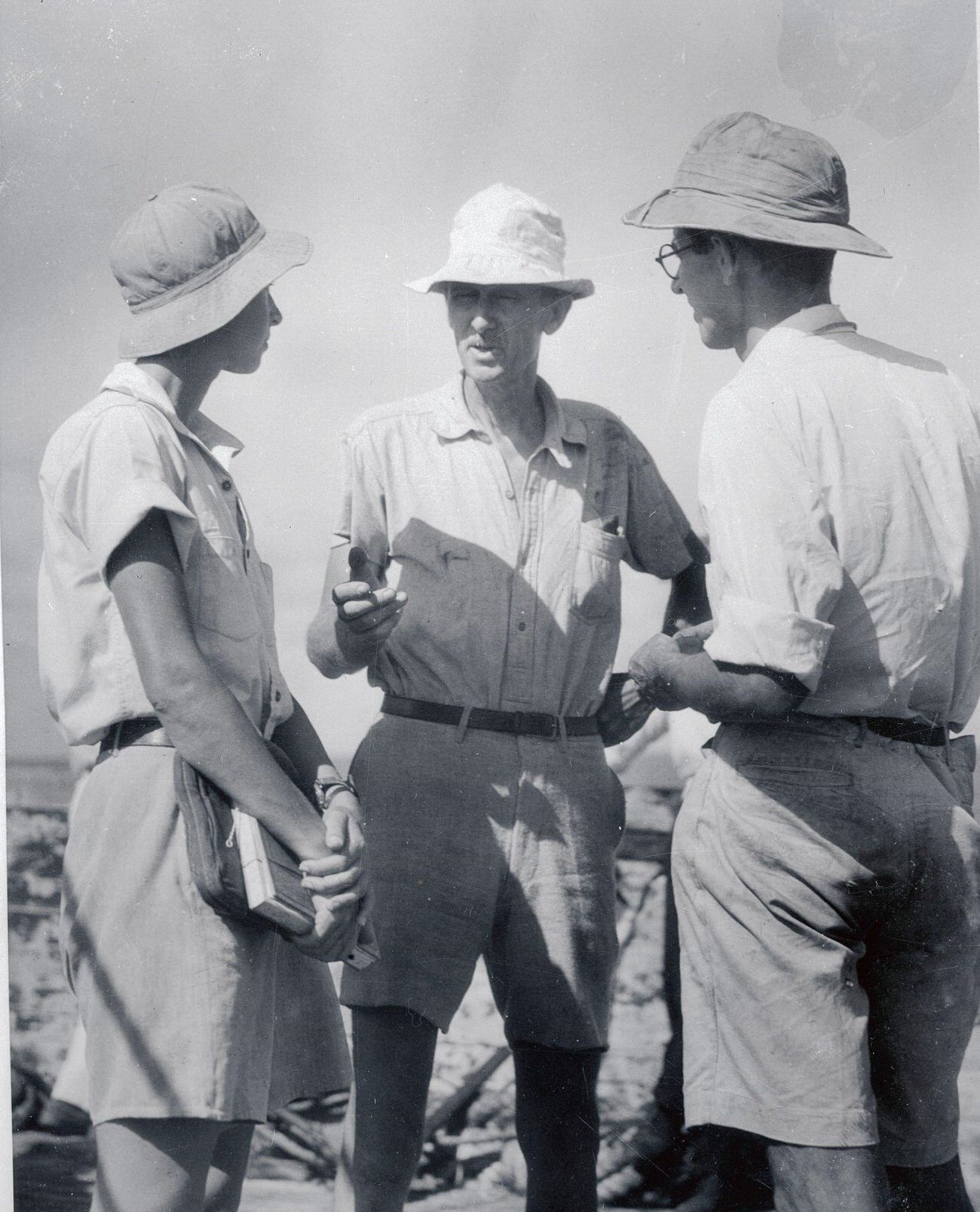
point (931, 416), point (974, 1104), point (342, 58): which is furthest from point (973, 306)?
point (974, 1104)

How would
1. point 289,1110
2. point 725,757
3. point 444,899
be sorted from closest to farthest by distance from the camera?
point 725,757 < point 444,899 < point 289,1110

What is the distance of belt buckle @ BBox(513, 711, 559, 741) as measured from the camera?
261 cm

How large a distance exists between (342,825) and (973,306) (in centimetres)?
182

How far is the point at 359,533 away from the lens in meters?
2.76

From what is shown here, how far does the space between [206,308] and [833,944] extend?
56.8 inches

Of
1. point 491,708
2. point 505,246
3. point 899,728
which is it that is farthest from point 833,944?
point 505,246

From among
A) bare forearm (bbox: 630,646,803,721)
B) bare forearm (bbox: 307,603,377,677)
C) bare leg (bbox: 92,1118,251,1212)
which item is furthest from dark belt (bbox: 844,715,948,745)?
bare leg (bbox: 92,1118,251,1212)

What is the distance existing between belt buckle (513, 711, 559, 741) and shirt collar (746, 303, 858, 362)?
0.85 meters

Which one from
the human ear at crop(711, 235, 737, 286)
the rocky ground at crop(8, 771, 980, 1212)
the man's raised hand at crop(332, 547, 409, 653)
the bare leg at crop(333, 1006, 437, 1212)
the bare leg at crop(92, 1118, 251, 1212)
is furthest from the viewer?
the rocky ground at crop(8, 771, 980, 1212)

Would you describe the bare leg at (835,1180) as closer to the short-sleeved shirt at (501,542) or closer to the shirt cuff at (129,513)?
the short-sleeved shirt at (501,542)

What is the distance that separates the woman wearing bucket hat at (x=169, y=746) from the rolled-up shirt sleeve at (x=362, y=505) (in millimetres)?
587

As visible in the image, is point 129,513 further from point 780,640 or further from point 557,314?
point 557,314

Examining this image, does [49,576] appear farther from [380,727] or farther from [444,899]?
[444,899]

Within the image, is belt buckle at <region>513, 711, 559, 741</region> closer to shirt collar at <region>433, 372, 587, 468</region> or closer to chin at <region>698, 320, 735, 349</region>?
shirt collar at <region>433, 372, 587, 468</region>
